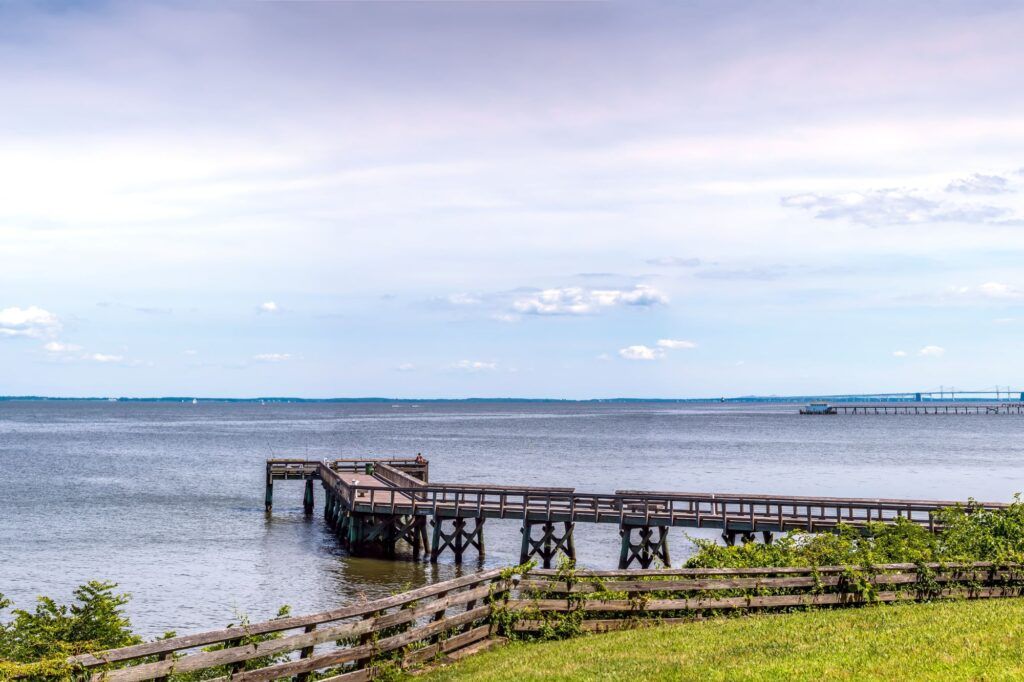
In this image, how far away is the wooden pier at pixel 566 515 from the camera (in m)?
33.8

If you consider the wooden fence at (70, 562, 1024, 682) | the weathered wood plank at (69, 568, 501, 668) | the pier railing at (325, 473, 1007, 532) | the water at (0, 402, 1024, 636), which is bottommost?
the water at (0, 402, 1024, 636)

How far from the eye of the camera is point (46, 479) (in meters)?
74.6

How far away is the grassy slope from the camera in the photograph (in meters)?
12.9

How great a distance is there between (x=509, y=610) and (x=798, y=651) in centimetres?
461

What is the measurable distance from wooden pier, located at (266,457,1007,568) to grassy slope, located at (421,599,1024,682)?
1284 cm

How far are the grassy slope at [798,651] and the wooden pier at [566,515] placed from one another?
1284 centimetres

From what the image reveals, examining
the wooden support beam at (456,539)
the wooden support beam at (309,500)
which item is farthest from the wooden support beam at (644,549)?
the wooden support beam at (309,500)

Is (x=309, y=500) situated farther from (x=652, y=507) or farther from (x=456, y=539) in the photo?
(x=652, y=507)

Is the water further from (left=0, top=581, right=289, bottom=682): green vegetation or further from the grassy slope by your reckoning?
the grassy slope

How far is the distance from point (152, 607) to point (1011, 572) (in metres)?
24.2

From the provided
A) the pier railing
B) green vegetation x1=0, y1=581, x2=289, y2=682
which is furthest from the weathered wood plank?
the pier railing

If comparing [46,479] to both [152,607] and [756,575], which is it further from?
[756,575]

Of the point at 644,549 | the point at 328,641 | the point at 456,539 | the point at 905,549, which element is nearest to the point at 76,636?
the point at 328,641

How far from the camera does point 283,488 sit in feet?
226
